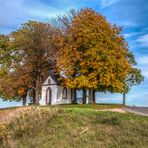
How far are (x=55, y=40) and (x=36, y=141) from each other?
3688 cm

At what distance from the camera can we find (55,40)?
2068 inches

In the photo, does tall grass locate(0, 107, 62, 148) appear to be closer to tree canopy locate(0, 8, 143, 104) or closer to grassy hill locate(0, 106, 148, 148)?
grassy hill locate(0, 106, 148, 148)

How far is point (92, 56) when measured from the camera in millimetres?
48688

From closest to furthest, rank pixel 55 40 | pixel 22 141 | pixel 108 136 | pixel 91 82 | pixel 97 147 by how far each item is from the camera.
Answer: pixel 97 147, pixel 108 136, pixel 22 141, pixel 91 82, pixel 55 40

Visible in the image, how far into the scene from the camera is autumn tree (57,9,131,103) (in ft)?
160

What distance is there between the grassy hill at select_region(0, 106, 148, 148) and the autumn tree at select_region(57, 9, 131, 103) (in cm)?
2675

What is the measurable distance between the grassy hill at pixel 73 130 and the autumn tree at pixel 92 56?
1053 inches

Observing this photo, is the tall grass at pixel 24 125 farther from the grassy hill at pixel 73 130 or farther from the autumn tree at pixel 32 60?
the autumn tree at pixel 32 60

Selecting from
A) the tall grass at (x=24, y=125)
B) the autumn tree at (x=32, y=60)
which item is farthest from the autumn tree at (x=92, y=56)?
the tall grass at (x=24, y=125)

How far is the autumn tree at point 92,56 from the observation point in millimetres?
48844

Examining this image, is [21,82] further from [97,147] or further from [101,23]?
[97,147]

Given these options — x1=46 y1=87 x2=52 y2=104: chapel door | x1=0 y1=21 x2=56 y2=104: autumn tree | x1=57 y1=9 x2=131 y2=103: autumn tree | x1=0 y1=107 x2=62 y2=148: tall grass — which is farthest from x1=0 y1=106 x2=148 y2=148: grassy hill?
x1=46 y1=87 x2=52 y2=104: chapel door

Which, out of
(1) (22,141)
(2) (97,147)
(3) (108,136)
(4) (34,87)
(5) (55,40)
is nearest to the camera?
(2) (97,147)

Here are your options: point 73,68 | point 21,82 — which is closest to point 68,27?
point 73,68
